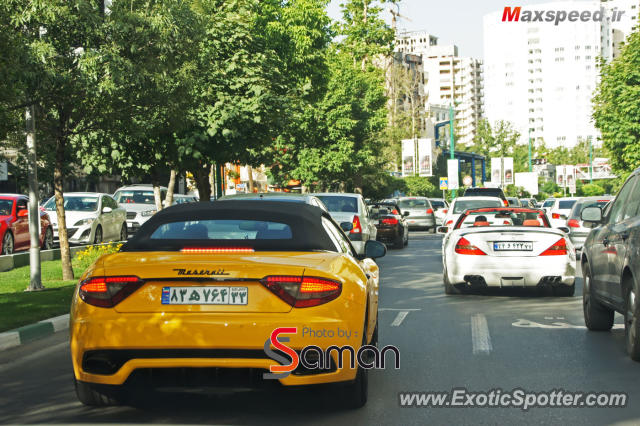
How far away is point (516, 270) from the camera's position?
13320 mm

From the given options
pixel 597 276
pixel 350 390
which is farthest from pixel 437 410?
pixel 597 276

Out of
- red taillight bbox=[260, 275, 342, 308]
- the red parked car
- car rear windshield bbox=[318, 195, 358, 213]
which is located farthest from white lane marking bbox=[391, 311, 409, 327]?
the red parked car

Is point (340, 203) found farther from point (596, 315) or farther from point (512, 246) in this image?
point (596, 315)

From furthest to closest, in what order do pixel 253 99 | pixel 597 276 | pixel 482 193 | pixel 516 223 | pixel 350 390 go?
pixel 482 193 → pixel 253 99 → pixel 516 223 → pixel 597 276 → pixel 350 390

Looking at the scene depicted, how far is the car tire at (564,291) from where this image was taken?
534 inches

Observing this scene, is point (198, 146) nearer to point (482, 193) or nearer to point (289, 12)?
point (482, 193)

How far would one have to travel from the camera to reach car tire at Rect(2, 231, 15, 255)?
72.0 ft

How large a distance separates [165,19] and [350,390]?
10226mm

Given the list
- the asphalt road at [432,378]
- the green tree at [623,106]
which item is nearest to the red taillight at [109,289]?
the asphalt road at [432,378]

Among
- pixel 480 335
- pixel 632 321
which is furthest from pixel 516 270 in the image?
pixel 632 321

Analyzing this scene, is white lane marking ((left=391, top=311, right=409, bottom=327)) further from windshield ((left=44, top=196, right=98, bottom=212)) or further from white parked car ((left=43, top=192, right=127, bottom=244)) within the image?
windshield ((left=44, top=196, right=98, bottom=212))

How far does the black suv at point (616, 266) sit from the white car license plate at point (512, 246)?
3024mm

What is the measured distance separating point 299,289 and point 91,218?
22.7 metres

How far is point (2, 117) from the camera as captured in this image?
35.9 feet
